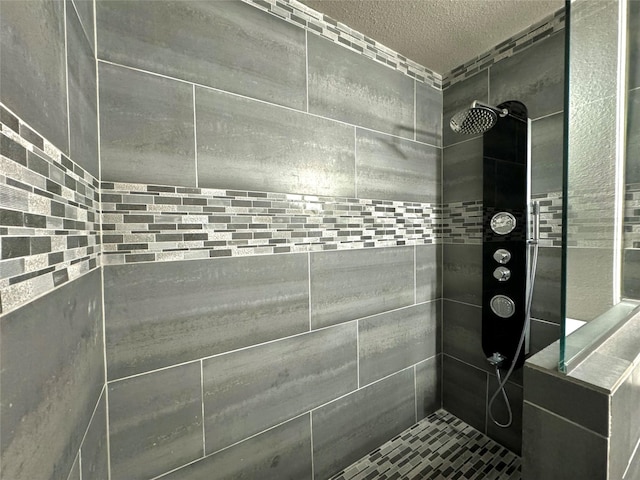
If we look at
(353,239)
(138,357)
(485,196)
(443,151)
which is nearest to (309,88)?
(353,239)

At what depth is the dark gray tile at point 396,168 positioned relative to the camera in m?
1.22

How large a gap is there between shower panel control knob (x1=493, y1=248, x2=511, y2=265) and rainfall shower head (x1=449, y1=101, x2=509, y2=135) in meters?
0.58

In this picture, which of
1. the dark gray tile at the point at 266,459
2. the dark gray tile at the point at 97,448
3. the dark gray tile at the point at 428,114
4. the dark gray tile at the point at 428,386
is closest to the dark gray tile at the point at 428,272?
the dark gray tile at the point at 428,386

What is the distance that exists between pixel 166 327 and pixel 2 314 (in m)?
0.55

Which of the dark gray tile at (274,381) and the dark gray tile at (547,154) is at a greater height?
the dark gray tile at (547,154)

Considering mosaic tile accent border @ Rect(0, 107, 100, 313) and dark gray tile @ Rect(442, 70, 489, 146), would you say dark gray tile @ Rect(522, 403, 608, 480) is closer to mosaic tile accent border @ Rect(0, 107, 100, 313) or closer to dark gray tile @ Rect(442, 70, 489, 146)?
mosaic tile accent border @ Rect(0, 107, 100, 313)

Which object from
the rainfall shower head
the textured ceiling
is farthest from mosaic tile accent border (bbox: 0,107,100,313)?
the rainfall shower head

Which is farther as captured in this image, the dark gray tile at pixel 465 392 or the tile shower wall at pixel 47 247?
the dark gray tile at pixel 465 392

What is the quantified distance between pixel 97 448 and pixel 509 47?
84.1 inches

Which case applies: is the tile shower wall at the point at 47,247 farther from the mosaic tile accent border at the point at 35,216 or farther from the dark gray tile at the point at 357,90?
the dark gray tile at the point at 357,90

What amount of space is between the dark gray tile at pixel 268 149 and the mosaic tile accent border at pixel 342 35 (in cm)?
36

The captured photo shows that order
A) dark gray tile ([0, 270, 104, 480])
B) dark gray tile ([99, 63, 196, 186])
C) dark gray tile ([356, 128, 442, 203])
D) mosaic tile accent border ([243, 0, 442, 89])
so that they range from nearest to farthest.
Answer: dark gray tile ([0, 270, 104, 480])
dark gray tile ([99, 63, 196, 186])
mosaic tile accent border ([243, 0, 442, 89])
dark gray tile ([356, 128, 442, 203])

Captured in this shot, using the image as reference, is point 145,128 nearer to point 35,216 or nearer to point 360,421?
point 35,216

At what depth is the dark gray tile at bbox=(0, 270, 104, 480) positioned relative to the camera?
315mm
